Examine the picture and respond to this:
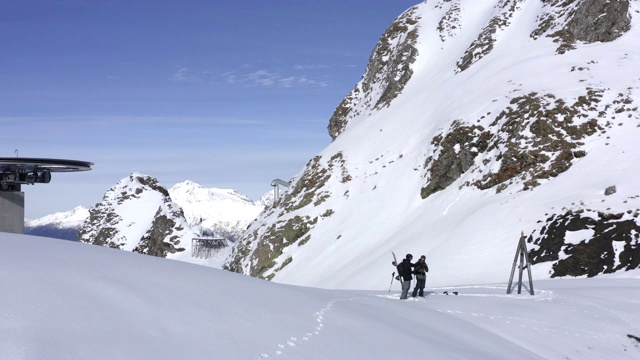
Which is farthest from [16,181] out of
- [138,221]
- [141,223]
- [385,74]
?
[138,221]

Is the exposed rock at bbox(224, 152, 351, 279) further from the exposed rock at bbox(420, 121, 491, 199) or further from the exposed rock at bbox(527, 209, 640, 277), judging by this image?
the exposed rock at bbox(527, 209, 640, 277)

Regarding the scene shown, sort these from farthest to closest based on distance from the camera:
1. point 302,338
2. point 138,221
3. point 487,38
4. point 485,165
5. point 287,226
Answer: point 138,221
point 487,38
point 287,226
point 485,165
point 302,338

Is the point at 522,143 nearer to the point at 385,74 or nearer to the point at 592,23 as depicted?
the point at 592,23

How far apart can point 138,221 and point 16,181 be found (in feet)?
278

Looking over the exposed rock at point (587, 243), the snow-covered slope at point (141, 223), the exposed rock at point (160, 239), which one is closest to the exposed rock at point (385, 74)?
the snow-covered slope at point (141, 223)

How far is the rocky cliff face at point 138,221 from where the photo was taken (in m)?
102

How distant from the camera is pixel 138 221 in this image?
351 ft

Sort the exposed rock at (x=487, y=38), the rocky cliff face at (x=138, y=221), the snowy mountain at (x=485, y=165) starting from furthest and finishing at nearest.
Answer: the rocky cliff face at (x=138, y=221), the exposed rock at (x=487, y=38), the snowy mountain at (x=485, y=165)

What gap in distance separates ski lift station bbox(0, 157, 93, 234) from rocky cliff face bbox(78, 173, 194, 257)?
251ft

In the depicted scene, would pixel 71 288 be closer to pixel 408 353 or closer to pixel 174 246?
pixel 408 353

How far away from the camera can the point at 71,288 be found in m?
9.26

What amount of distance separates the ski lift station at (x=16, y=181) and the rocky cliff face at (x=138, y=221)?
76.4 m

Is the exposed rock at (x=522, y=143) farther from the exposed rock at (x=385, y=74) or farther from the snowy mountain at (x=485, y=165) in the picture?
the exposed rock at (x=385, y=74)

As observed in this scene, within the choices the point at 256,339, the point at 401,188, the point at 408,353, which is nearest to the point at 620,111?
the point at 401,188
